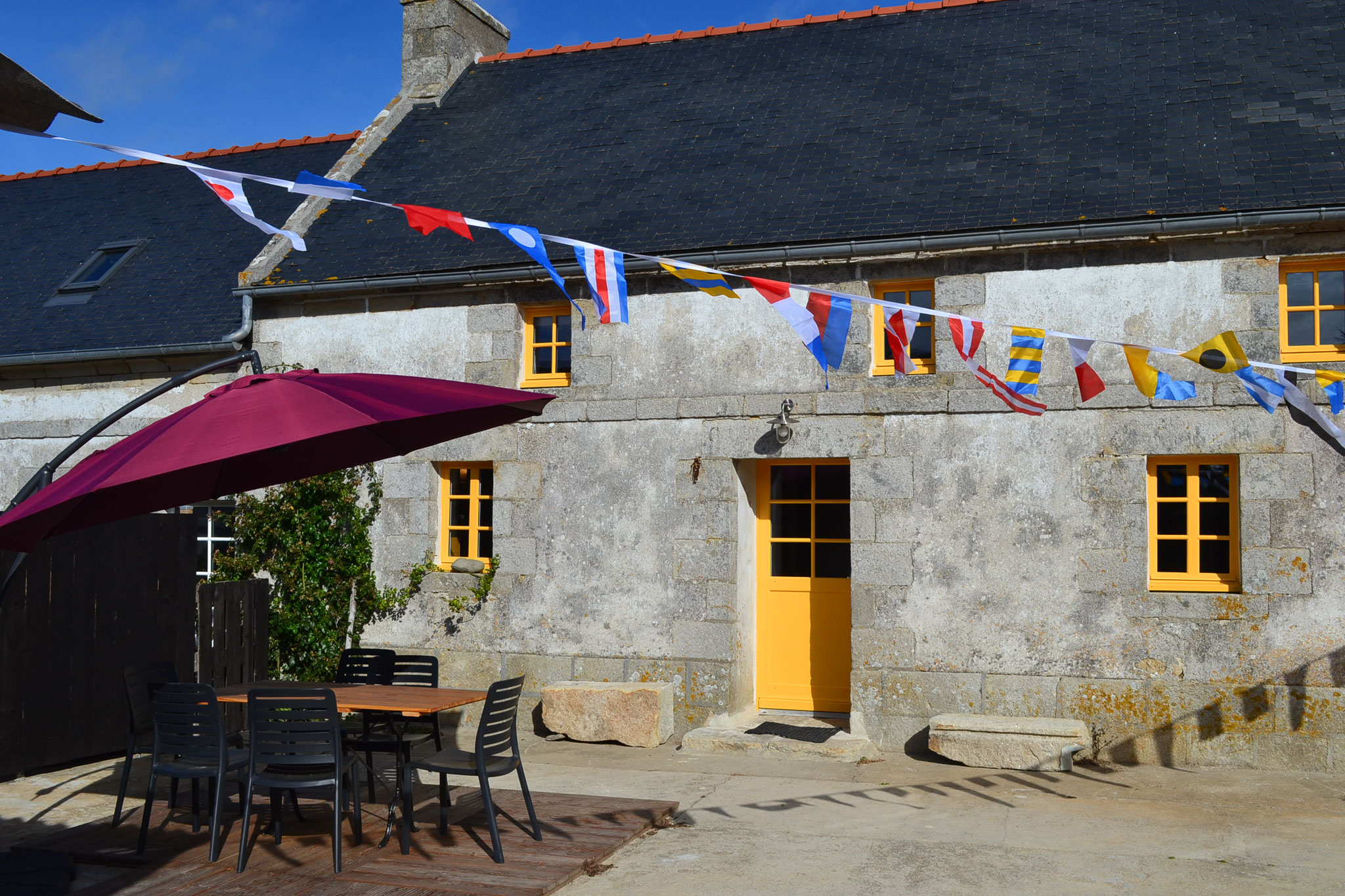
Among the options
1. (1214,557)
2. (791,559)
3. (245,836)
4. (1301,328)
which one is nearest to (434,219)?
(245,836)

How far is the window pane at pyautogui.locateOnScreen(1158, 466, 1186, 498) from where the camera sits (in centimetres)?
781

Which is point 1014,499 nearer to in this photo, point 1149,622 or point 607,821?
point 1149,622

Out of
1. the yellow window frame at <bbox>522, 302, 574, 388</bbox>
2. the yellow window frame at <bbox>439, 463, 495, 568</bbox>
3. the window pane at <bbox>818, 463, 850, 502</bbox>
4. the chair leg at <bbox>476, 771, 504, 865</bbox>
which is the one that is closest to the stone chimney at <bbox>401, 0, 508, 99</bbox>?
the yellow window frame at <bbox>522, 302, 574, 388</bbox>

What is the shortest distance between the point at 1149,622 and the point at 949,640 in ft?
4.15

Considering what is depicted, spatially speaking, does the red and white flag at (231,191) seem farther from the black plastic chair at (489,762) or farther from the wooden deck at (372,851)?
the wooden deck at (372,851)

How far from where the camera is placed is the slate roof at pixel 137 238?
10.5m

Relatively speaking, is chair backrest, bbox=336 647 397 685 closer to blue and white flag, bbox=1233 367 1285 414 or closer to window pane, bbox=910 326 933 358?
window pane, bbox=910 326 933 358

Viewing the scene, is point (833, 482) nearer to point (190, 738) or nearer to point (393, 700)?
point (393, 700)

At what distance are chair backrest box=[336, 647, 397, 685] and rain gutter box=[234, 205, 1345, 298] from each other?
307cm

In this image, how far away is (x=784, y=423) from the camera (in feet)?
27.5

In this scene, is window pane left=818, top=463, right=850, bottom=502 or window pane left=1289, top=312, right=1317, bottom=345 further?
window pane left=818, top=463, right=850, bottom=502

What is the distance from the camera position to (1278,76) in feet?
29.3

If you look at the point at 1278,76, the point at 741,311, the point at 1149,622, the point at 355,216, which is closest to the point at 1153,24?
the point at 1278,76

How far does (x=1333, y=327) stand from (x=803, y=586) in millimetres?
3936
